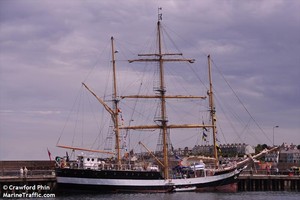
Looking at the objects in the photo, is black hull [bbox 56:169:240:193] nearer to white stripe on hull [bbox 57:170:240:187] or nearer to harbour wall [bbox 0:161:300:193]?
white stripe on hull [bbox 57:170:240:187]

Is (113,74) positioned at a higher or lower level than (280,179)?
higher

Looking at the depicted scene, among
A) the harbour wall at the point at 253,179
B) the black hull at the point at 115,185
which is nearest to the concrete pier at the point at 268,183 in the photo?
the harbour wall at the point at 253,179

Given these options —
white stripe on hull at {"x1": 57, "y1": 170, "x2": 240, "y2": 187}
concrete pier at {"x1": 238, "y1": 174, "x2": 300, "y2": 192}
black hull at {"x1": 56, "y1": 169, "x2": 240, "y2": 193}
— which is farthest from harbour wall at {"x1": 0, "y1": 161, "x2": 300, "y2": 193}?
black hull at {"x1": 56, "y1": 169, "x2": 240, "y2": 193}

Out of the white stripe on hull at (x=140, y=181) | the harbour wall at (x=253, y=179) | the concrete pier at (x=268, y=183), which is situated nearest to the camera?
the white stripe on hull at (x=140, y=181)

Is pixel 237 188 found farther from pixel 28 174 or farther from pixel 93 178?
pixel 28 174

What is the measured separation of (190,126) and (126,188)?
14.1 m

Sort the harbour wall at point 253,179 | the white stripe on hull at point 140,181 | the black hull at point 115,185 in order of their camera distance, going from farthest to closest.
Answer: the harbour wall at point 253,179
the white stripe on hull at point 140,181
the black hull at point 115,185

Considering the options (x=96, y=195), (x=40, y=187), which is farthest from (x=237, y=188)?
(x=40, y=187)

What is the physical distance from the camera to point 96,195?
214ft

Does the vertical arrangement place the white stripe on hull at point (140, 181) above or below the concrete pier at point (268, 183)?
above

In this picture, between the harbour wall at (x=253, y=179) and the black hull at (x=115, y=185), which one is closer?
the black hull at (x=115, y=185)

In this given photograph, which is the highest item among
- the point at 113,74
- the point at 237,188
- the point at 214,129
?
the point at 113,74

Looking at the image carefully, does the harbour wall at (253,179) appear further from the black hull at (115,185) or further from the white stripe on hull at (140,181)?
the black hull at (115,185)

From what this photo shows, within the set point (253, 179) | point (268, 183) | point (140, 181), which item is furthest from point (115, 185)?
point (268, 183)
